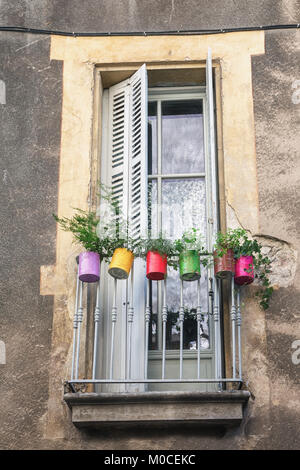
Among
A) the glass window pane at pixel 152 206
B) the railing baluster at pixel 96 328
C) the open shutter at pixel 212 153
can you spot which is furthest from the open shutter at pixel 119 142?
the railing baluster at pixel 96 328

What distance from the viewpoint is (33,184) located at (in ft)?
23.9

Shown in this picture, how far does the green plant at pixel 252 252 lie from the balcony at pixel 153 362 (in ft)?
0.69

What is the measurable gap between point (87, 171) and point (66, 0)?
184cm

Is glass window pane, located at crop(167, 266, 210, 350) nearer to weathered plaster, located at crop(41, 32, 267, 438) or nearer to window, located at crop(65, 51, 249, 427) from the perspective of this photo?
window, located at crop(65, 51, 249, 427)

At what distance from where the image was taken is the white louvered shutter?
22.3 ft

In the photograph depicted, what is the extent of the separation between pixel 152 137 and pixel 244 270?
1.83m

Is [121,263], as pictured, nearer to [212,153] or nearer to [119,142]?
[212,153]

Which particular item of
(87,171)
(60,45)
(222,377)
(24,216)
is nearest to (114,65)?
(60,45)

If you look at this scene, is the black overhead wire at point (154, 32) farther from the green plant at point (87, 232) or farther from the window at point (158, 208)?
the green plant at point (87, 232)

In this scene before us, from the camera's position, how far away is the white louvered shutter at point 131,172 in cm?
681

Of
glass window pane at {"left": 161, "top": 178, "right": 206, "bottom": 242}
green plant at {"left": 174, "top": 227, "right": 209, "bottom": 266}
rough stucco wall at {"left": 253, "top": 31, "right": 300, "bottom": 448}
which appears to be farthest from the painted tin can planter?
rough stucco wall at {"left": 253, "top": 31, "right": 300, "bottom": 448}

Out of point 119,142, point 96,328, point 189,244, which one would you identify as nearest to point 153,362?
point 96,328

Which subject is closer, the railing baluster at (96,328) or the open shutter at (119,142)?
the railing baluster at (96,328)

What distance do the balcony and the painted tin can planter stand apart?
0.34ft
